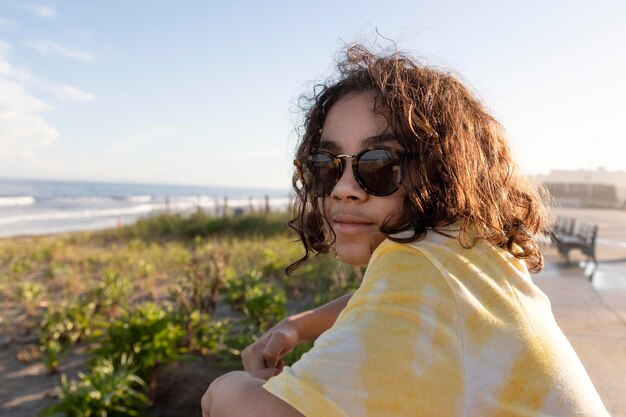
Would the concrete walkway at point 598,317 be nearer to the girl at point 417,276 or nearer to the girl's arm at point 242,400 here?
the girl at point 417,276

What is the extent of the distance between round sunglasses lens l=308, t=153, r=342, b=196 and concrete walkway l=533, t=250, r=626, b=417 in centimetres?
224

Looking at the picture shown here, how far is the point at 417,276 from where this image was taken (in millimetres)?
921

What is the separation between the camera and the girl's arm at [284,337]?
1.60 metres

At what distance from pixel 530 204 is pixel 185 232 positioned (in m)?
14.5

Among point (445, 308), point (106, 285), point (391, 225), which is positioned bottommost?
point (106, 285)

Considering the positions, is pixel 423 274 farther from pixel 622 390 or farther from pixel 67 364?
pixel 67 364

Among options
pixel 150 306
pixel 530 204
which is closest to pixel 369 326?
pixel 530 204

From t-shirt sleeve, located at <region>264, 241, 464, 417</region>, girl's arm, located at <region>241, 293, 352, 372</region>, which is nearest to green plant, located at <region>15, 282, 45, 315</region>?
girl's arm, located at <region>241, 293, 352, 372</region>

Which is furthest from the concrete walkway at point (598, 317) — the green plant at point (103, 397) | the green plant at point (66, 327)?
the green plant at point (66, 327)

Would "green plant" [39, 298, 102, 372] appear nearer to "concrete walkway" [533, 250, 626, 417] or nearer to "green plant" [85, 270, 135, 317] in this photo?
"green plant" [85, 270, 135, 317]

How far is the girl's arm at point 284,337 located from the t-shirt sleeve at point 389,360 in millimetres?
717

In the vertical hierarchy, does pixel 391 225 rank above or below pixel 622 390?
above

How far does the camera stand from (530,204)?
61.2 inches

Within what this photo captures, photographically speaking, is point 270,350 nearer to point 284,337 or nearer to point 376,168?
point 284,337
